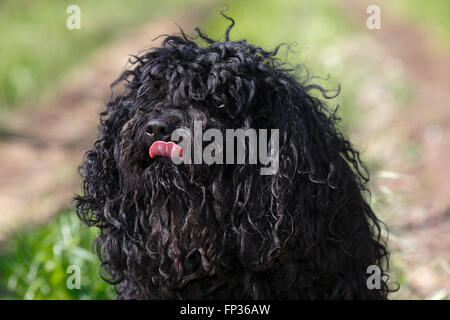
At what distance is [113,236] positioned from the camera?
3320mm

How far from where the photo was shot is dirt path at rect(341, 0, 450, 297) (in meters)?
4.93

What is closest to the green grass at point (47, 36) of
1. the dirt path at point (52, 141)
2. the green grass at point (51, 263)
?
the dirt path at point (52, 141)

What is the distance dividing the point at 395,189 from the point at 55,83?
705cm

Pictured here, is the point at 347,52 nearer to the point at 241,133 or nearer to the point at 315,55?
the point at 315,55

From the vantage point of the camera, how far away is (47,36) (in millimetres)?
12859

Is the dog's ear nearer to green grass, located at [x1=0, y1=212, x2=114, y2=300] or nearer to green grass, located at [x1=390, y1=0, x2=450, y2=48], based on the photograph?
green grass, located at [x1=0, y1=212, x2=114, y2=300]

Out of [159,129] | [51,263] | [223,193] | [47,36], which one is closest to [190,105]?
[159,129]

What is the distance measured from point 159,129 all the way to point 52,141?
20.6 feet

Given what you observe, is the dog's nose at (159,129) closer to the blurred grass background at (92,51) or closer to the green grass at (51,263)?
the blurred grass background at (92,51)

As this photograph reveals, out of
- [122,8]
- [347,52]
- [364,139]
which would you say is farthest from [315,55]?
[122,8]

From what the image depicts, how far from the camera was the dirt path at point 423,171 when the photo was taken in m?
4.93

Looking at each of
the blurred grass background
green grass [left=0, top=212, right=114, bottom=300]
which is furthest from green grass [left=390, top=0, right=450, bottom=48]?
green grass [left=0, top=212, right=114, bottom=300]

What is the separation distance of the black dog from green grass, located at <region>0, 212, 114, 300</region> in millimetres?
1075

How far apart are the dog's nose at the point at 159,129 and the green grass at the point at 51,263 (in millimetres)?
1522
